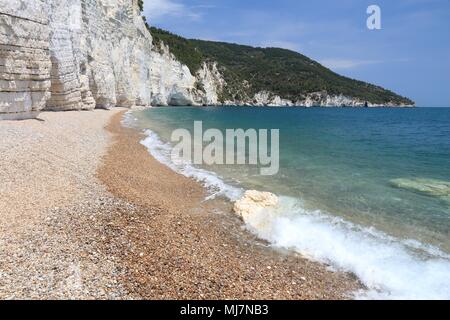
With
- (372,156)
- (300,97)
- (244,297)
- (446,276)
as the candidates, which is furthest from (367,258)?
(300,97)

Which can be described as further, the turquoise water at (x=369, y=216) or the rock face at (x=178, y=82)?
the rock face at (x=178, y=82)

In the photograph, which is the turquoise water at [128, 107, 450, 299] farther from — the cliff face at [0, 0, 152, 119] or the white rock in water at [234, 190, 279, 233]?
the cliff face at [0, 0, 152, 119]

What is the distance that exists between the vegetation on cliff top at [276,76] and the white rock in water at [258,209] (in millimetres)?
111374

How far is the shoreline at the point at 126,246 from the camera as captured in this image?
498 centimetres

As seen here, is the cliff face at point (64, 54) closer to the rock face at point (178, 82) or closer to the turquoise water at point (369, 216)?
the turquoise water at point (369, 216)

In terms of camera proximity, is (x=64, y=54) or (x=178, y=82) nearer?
(x=64, y=54)

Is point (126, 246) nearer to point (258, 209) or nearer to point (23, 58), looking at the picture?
point (258, 209)

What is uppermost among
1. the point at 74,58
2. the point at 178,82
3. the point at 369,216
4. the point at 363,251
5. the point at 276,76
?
the point at 276,76

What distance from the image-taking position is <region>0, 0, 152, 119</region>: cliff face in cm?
1492

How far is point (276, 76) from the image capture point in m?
154

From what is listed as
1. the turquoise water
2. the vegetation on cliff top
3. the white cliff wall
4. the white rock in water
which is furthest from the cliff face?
the vegetation on cliff top

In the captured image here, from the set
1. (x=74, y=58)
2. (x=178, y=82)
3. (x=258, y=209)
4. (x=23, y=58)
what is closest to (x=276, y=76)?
(x=178, y=82)

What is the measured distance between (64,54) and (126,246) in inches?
766

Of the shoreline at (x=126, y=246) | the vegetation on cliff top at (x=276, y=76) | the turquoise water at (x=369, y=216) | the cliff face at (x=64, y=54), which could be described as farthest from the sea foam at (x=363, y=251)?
the vegetation on cliff top at (x=276, y=76)
